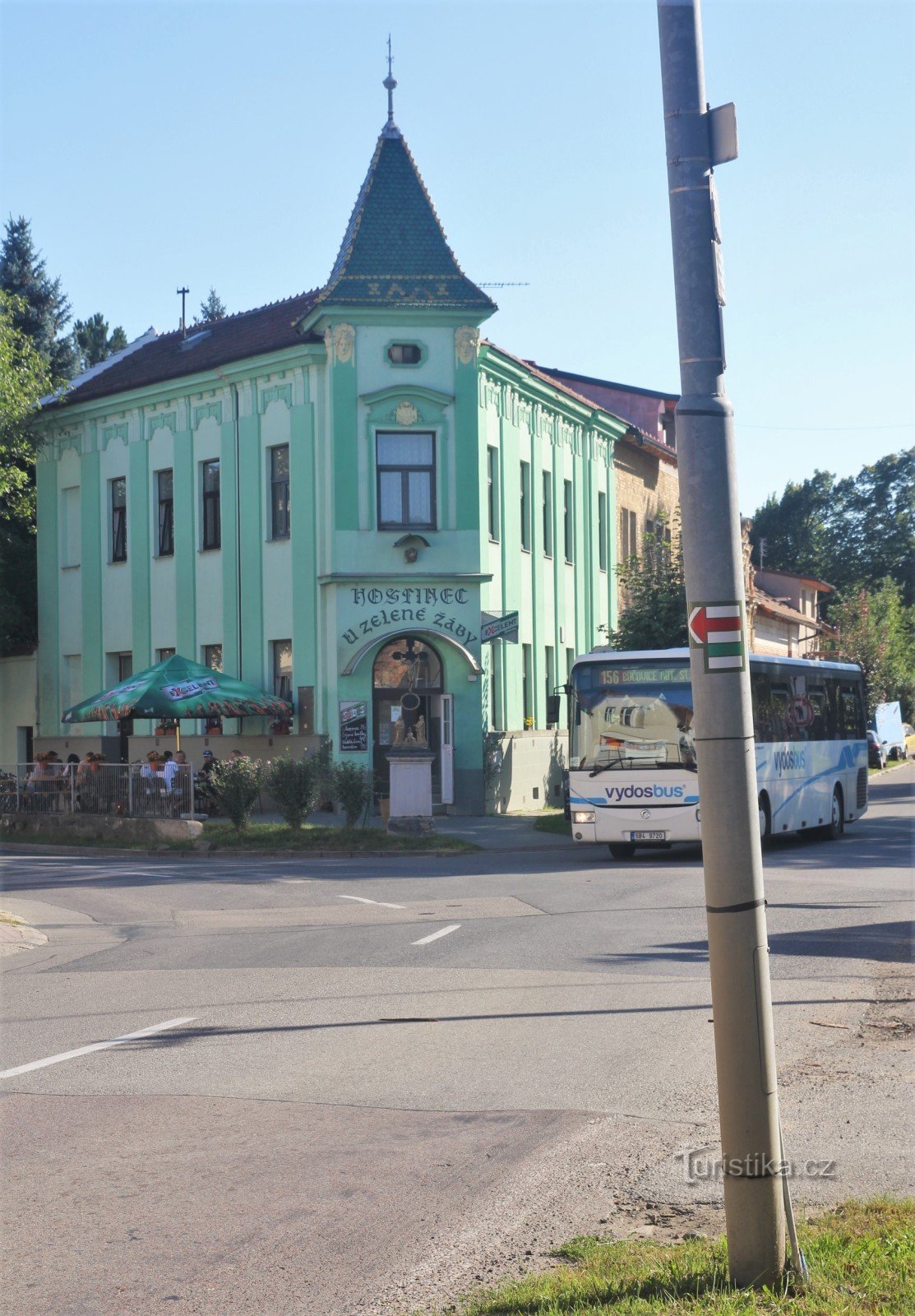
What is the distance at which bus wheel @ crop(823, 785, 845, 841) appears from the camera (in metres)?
27.0

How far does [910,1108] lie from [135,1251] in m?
3.75

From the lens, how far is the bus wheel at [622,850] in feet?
74.4

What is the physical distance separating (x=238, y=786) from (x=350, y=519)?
7.87 m

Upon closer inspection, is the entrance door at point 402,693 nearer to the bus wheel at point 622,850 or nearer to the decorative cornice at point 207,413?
the decorative cornice at point 207,413

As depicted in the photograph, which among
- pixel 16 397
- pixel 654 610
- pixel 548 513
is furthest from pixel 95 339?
pixel 654 610

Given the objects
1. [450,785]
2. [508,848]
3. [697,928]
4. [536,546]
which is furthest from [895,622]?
[697,928]

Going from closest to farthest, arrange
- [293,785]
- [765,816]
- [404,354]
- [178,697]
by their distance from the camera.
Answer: [765,816], [293,785], [178,697], [404,354]

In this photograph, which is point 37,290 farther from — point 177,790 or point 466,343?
point 177,790

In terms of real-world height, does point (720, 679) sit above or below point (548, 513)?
below

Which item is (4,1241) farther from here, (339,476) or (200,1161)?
(339,476)

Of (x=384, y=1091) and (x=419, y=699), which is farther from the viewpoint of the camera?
(x=419, y=699)

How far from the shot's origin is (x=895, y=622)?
275 ft

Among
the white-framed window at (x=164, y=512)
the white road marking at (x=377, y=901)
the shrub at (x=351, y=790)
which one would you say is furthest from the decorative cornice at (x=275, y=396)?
the white road marking at (x=377, y=901)

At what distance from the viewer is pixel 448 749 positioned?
30.9m
